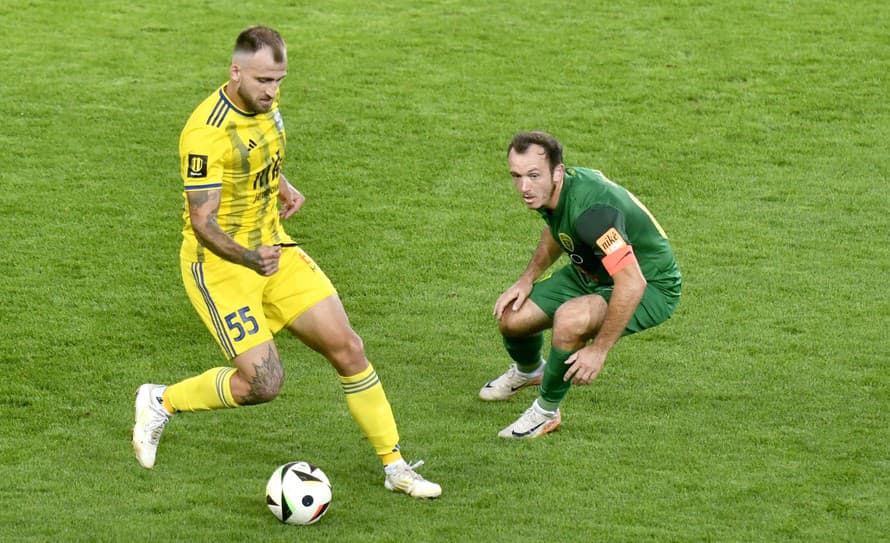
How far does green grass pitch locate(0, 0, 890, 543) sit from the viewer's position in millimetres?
6898

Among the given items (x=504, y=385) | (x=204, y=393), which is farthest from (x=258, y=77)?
(x=504, y=385)

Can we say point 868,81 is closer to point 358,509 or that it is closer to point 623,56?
point 623,56

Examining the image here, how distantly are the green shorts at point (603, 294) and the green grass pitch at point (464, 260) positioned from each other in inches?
23.5

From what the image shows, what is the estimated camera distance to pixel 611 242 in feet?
23.5

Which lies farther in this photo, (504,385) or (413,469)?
(504,385)

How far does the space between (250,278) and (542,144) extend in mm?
1737

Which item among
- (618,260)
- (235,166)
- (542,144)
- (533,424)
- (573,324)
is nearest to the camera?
(235,166)

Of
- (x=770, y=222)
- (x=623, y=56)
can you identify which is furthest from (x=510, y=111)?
(x=770, y=222)

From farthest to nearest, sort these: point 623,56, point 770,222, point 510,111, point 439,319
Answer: point 623,56 < point 510,111 < point 770,222 < point 439,319

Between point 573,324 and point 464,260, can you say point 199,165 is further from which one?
point 464,260

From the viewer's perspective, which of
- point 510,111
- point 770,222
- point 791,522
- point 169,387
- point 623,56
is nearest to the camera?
point 791,522

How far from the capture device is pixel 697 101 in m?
13.1

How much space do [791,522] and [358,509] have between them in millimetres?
2168

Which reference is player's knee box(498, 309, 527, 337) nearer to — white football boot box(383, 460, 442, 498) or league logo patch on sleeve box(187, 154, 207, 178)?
white football boot box(383, 460, 442, 498)
